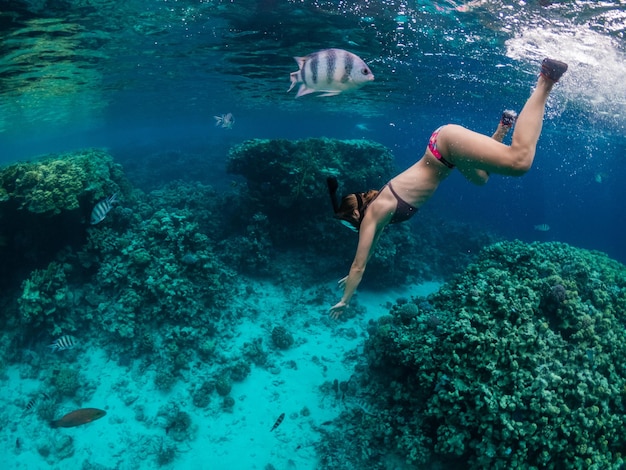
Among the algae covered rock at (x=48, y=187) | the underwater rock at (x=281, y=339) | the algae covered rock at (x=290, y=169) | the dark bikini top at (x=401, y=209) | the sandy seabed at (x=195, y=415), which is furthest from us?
the algae covered rock at (x=290, y=169)

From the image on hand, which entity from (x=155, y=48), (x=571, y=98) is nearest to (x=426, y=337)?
(x=155, y=48)

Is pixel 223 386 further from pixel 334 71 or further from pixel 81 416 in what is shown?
pixel 334 71

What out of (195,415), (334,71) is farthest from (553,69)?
(195,415)

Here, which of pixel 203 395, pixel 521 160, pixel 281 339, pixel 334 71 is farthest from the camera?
→ pixel 281 339

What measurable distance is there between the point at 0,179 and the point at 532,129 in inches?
523

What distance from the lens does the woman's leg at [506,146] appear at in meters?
3.02

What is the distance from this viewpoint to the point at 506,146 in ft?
10.2

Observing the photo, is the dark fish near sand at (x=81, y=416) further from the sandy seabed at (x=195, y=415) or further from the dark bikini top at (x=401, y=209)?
the dark bikini top at (x=401, y=209)

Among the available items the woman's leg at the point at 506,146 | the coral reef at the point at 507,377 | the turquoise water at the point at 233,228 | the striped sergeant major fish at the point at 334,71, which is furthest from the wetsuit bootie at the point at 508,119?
the turquoise water at the point at 233,228

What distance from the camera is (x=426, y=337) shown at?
22.0 ft

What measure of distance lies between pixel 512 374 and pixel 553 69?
15.7 ft

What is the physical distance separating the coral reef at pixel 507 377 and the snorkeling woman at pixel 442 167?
3.48 meters

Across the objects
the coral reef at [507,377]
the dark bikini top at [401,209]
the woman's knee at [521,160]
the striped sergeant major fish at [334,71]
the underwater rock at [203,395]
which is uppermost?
the striped sergeant major fish at [334,71]

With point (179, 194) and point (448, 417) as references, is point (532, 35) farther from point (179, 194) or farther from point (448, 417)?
point (179, 194)
